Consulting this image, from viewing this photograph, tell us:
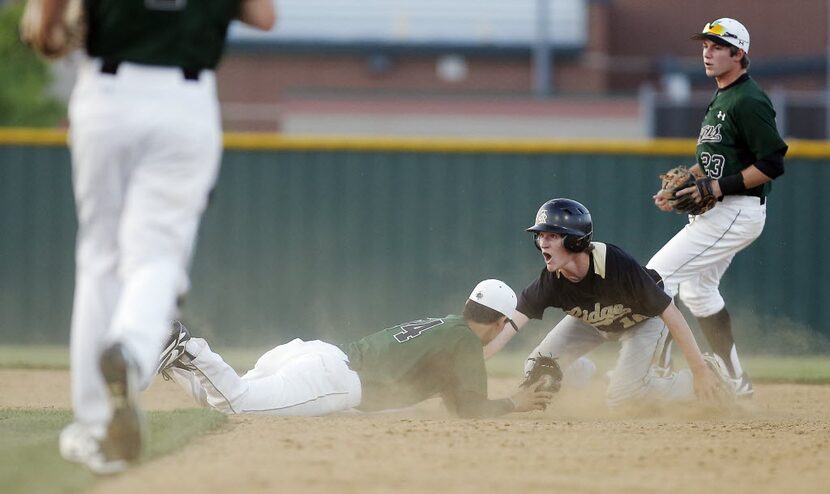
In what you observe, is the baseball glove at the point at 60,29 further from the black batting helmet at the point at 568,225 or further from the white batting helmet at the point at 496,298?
the white batting helmet at the point at 496,298

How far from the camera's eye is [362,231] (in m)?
10.8

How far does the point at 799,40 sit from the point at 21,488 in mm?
38091

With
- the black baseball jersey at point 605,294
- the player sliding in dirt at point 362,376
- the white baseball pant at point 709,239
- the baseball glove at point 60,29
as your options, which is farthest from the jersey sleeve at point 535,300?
the baseball glove at point 60,29

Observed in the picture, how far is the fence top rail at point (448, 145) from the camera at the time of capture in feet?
34.8

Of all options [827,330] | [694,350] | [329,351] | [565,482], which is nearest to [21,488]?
[565,482]

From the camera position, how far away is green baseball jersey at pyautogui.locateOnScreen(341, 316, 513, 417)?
608 centimetres

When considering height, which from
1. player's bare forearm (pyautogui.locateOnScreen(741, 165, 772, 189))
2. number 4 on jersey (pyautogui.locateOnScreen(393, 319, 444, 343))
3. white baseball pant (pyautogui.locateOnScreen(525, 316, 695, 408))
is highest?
player's bare forearm (pyautogui.locateOnScreen(741, 165, 772, 189))

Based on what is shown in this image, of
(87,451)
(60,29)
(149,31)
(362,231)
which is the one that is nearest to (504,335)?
(87,451)

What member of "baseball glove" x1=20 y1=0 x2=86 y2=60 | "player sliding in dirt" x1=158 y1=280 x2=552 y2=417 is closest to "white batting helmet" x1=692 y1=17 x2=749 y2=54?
"player sliding in dirt" x1=158 y1=280 x2=552 y2=417

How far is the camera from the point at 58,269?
35.6 feet

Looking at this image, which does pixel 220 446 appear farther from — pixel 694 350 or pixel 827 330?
pixel 827 330

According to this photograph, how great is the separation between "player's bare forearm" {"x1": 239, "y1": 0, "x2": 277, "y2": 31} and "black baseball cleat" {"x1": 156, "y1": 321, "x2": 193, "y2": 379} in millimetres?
2116

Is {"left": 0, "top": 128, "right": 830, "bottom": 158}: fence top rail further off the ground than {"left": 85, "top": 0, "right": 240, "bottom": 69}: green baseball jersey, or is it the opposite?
{"left": 85, "top": 0, "right": 240, "bottom": 69}: green baseball jersey

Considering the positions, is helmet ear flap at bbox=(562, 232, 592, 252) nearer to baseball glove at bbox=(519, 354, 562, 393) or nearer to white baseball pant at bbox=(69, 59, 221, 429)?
baseball glove at bbox=(519, 354, 562, 393)
